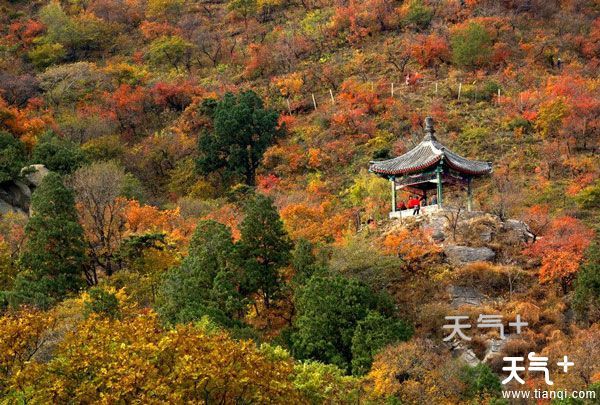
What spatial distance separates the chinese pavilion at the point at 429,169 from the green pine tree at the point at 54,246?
1347cm

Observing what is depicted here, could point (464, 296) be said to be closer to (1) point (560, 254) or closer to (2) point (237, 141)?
(1) point (560, 254)

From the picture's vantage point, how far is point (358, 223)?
47.3 meters

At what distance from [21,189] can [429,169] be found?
2358 cm

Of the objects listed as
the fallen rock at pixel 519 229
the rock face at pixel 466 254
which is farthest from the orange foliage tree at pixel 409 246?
the fallen rock at pixel 519 229

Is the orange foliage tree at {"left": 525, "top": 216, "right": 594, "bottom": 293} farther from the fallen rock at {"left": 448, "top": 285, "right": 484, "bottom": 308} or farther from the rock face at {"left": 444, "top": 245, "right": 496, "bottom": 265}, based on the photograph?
the fallen rock at {"left": 448, "top": 285, "right": 484, "bottom": 308}

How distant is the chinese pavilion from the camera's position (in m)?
42.9

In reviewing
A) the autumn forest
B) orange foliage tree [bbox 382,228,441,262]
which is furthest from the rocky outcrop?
orange foliage tree [bbox 382,228,441,262]

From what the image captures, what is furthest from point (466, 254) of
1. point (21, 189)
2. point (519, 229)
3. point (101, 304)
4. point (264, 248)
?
point (21, 189)

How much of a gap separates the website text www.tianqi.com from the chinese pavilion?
12.9 metres

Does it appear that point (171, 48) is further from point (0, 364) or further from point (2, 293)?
point (0, 364)

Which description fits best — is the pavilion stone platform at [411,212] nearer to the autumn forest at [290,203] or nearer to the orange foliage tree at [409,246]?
the autumn forest at [290,203]

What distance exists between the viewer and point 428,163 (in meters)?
42.6

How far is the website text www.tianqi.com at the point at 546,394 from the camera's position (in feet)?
94.6

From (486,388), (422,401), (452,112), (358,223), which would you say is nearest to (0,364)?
(422,401)
